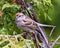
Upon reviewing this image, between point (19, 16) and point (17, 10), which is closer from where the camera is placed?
point (19, 16)

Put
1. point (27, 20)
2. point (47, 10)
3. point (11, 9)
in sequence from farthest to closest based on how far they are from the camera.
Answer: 1. point (47, 10)
2. point (11, 9)
3. point (27, 20)

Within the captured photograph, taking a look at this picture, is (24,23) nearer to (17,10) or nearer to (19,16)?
(19,16)

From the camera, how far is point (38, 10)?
1753 millimetres

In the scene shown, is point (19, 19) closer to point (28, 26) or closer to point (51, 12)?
point (28, 26)

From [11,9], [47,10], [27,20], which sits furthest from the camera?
[47,10]

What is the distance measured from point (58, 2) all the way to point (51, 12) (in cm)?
9

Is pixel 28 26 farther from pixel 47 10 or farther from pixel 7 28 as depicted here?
pixel 47 10

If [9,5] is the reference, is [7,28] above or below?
below

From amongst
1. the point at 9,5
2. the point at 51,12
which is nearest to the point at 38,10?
the point at 51,12

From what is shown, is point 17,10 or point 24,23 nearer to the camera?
point 24,23

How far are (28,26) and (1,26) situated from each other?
0.21 meters

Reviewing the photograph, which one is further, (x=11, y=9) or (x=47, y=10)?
(x=47, y=10)

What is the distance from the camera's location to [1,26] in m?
1.74

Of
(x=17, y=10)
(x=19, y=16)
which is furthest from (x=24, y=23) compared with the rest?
(x=17, y=10)
